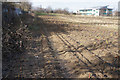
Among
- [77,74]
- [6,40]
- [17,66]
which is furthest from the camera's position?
[6,40]

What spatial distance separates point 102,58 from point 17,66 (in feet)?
10.8

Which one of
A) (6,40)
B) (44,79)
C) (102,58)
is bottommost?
(44,79)

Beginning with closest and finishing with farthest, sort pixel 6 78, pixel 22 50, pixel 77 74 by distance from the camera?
1. pixel 6 78
2. pixel 77 74
3. pixel 22 50

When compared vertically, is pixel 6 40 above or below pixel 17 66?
above

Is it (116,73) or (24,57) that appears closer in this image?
(116,73)

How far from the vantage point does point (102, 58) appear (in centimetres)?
468

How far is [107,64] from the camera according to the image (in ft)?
13.7

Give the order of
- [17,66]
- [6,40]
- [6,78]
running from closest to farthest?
[6,78] → [17,66] → [6,40]

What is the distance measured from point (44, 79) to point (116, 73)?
2260mm

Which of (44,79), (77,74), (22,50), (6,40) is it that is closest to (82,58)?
(77,74)

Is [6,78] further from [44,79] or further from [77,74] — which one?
[77,74]

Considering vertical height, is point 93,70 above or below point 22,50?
below

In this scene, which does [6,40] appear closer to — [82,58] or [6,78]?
[6,78]

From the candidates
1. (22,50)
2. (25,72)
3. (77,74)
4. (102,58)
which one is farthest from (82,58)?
(22,50)
